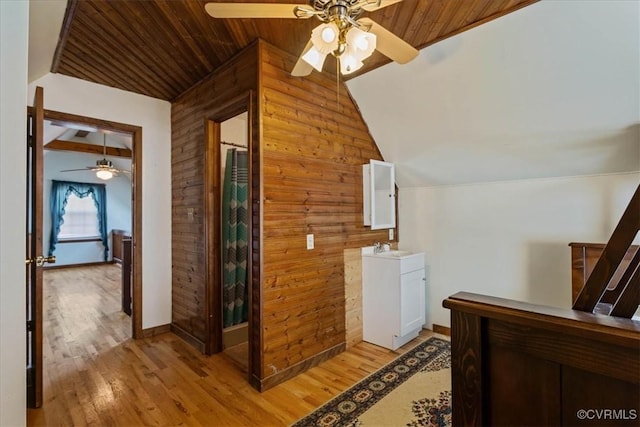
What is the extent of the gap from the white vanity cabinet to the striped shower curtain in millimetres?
1333

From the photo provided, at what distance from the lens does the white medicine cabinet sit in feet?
10.2

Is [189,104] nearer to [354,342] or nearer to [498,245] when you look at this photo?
[354,342]

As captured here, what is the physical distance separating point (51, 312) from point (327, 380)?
13.5 ft

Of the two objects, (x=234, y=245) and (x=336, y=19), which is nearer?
(x=336, y=19)

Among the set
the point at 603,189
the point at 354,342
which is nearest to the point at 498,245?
the point at 603,189

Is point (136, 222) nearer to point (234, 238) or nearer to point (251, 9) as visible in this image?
point (234, 238)

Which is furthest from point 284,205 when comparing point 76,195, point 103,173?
point 76,195

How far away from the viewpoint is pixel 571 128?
2.27 m

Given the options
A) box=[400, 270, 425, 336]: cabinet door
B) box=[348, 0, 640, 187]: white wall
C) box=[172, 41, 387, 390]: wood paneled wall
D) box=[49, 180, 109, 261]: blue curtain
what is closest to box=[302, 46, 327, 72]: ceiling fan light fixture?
box=[172, 41, 387, 390]: wood paneled wall

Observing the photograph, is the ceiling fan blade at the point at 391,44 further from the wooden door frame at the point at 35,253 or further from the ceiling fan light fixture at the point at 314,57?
the wooden door frame at the point at 35,253

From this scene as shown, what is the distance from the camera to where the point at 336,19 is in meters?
1.42

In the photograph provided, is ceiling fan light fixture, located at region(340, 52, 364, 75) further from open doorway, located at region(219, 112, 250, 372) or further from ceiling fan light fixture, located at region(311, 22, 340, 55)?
open doorway, located at region(219, 112, 250, 372)

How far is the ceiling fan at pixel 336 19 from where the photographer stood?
138 cm

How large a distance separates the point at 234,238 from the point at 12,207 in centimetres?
210
